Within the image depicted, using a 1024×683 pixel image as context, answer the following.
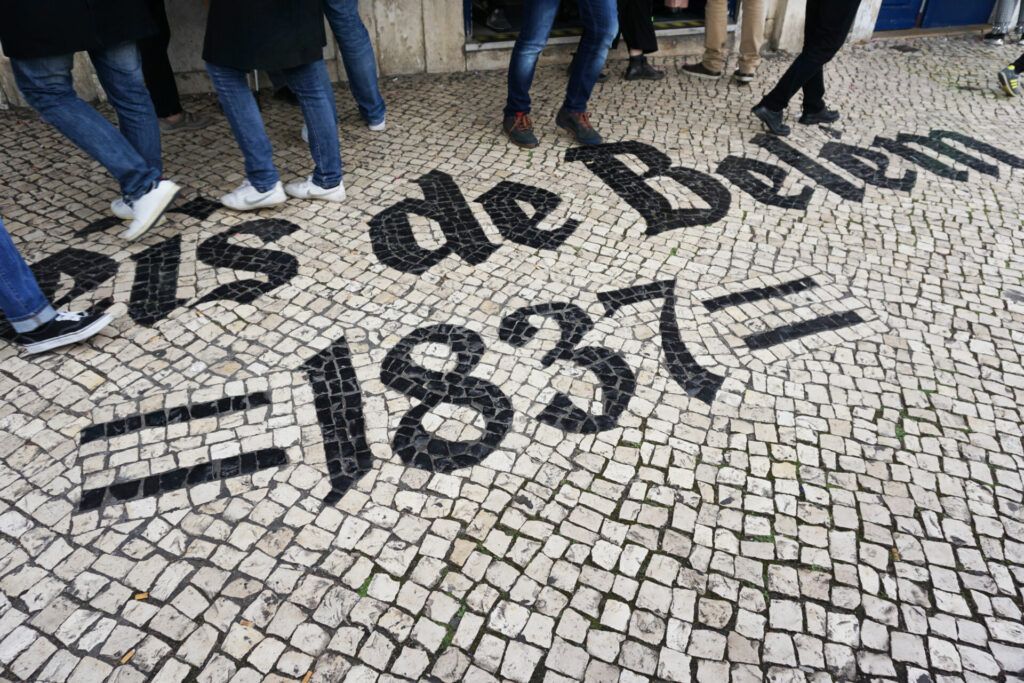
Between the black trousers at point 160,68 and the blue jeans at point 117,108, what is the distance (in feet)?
2.84

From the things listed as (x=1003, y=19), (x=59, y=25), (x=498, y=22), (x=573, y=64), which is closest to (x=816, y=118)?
(x=573, y=64)

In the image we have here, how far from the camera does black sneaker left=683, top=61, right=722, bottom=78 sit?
6.67 m

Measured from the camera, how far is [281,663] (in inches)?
88.4

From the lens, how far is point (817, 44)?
5.14 metres

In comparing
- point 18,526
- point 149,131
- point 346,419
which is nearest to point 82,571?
point 18,526

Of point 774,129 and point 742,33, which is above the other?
point 742,33

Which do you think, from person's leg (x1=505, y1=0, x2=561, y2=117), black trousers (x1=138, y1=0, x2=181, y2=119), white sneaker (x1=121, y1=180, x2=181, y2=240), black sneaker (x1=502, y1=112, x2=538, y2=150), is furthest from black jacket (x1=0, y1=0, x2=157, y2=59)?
black sneaker (x1=502, y1=112, x2=538, y2=150)

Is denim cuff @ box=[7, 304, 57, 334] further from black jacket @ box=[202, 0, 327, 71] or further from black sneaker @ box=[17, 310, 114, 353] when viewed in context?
black jacket @ box=[202, 0, 327, 71]

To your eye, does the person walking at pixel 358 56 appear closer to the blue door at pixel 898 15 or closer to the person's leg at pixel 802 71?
the person's leg at pixel 802 71

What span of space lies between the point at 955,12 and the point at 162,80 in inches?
323

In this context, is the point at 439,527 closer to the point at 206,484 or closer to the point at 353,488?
the point at 353,488

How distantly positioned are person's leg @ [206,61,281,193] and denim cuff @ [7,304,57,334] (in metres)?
1.41

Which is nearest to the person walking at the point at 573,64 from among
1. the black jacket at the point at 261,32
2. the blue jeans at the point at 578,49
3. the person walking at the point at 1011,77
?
the blue jeans at the point at 578,49

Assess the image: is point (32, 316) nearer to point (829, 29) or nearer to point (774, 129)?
point (774, 129)
